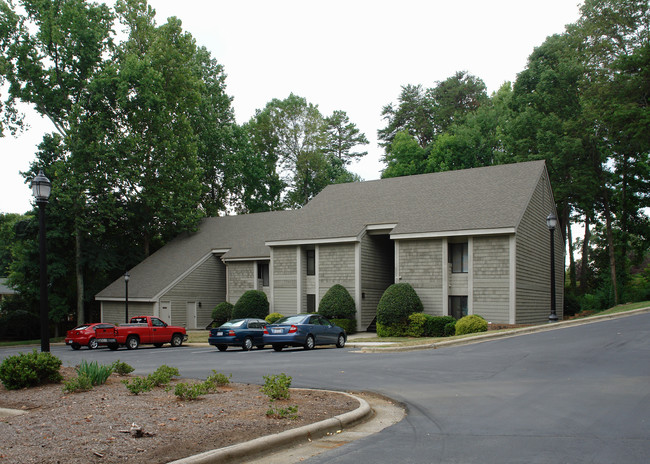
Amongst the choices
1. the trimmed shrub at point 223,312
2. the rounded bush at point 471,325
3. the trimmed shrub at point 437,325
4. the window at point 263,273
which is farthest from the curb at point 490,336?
the window at point 263,273

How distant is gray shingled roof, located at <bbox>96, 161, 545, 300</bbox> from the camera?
31516 mm

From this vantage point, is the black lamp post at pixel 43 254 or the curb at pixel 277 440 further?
the black lamp post at pixel 43 254

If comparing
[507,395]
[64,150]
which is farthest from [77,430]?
[64,150]

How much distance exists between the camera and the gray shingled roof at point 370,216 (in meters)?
31.5

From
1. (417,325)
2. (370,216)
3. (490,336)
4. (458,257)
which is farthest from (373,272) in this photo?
(490,336)

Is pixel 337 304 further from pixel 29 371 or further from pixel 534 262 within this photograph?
pixel 29 371

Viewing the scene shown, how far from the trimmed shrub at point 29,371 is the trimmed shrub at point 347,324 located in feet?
67.8

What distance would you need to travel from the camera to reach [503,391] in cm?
1123

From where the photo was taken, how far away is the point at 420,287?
31.7 meters

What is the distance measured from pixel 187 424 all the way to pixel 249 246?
111 feet

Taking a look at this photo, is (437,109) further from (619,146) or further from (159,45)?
(159,45)

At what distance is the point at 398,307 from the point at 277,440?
76.4 ft

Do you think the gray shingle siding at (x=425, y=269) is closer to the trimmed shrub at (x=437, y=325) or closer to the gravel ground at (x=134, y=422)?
the trimmed shrub at (x=437, y=325)

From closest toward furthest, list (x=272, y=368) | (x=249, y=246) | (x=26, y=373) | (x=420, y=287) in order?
1. (x=26, y=373)
2. (x=272, y=368)
3. (x=420, y=287)
4. (x=249, y=246)
